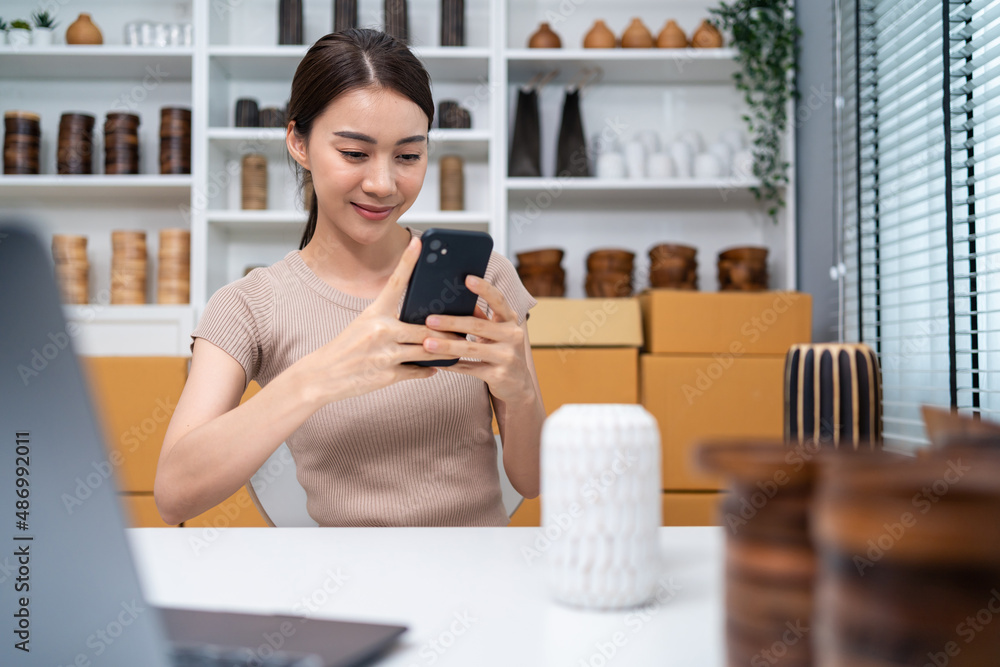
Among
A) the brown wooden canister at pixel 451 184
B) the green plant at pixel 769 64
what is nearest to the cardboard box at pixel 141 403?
the brown wooden canister at pixel 451 184

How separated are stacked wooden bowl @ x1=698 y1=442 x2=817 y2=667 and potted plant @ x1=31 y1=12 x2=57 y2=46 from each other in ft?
9.90

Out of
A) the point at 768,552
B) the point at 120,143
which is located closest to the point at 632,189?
the point at 120,143

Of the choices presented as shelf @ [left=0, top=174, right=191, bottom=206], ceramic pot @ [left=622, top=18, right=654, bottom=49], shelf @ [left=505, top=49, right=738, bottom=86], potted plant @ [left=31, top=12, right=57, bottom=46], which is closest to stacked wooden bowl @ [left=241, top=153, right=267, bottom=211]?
shelf @ [left=0, top=174, right=191, bottom=206]

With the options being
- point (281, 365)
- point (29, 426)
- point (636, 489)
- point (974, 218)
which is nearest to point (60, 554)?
point (29, 426)

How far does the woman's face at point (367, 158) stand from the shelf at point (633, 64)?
1.58 m

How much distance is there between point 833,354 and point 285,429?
23.7 inches

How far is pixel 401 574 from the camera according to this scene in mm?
643

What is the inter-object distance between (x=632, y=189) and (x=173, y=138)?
1600 mm

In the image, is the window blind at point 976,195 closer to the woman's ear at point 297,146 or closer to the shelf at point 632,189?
the shelf at point 632,189

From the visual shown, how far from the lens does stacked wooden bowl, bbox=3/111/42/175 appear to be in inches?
100.0

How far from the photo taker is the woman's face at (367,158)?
110 cm

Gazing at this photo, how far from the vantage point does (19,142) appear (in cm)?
255

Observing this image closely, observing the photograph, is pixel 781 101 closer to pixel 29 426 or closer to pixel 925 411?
pixel 925 411

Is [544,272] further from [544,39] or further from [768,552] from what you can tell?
[768,552]
